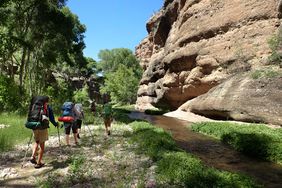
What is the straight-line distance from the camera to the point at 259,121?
23.5m

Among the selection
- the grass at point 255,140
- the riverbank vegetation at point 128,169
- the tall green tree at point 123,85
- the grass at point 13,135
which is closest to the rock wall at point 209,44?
the grass at point 255,140

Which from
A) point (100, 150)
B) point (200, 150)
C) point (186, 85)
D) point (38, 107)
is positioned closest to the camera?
point (38, 107)

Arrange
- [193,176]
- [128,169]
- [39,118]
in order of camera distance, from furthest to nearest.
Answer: [128,169] → [39,118] → [193,176]

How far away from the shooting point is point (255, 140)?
53.9 feet

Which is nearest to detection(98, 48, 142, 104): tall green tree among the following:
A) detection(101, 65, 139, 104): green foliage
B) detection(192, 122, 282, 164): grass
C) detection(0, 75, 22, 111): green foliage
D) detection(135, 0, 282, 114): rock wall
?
detection(101, 65, 139, 104): green foliage

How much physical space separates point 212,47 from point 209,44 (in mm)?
906

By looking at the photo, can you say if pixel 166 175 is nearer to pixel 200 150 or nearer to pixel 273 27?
pixel 200 150

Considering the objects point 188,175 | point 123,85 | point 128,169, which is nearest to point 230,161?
point 188,175

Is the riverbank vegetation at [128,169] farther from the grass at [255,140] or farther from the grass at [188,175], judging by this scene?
the grass at [255,140]

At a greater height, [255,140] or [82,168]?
[255,140]

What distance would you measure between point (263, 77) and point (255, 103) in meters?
2.47

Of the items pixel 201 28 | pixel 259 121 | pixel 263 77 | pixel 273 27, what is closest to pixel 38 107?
pixel 259 121

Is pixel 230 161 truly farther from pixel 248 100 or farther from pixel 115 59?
pixel 115 59

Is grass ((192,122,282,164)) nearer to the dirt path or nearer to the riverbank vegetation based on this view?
the riverbank vegetation
